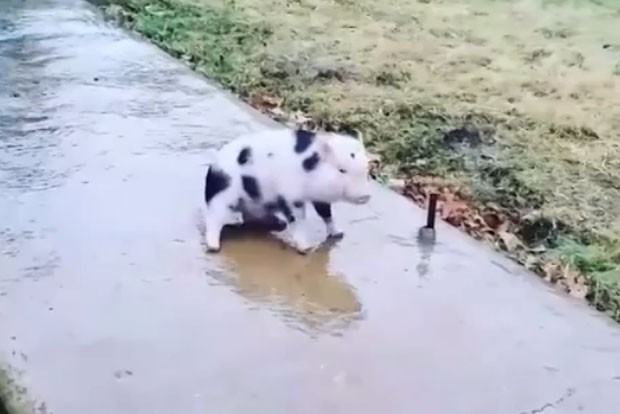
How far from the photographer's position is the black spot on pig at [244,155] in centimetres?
310

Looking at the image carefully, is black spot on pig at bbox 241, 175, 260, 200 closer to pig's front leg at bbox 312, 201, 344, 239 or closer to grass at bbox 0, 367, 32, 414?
pig's front leg at bbox 312, 201, 344, 239

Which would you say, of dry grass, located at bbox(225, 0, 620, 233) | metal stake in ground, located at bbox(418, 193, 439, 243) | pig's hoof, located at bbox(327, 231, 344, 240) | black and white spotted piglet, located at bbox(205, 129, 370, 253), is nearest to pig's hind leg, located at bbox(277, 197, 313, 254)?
black and white spotted piglet, located at bbox(205, 129, 370, 253)

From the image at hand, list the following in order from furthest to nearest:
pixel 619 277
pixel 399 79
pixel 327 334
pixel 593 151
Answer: pixel 399 79
pixel 593 151
pixel 619 277
pixel 327 334

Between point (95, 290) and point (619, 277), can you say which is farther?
point (619, 277)

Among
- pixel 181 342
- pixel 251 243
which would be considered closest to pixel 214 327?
pixel 181 342

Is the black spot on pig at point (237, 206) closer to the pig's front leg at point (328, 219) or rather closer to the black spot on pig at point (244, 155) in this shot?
the black spot on pig at point (244, 155)

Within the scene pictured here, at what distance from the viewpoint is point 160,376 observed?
2.48 meters

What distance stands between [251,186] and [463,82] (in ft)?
6.69

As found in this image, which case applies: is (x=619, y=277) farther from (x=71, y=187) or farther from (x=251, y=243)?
(x=71, y=187)

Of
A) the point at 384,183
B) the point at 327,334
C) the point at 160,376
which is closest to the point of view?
the point at 160,376

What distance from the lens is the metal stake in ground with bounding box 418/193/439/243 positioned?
3.23m

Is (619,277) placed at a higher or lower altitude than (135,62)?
lower

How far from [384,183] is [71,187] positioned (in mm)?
1088

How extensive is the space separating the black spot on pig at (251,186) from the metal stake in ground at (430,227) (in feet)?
1.72
